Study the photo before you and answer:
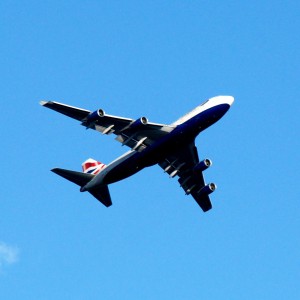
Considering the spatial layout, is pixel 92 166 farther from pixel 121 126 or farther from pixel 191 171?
pixel 191 171

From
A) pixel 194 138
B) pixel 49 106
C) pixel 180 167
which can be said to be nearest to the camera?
pixel 49 106

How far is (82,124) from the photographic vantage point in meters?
84.8

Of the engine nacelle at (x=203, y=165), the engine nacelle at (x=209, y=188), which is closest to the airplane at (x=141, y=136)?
the engine nacelle at (x=203, y=165)

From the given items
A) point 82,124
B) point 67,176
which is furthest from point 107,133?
point 67,176

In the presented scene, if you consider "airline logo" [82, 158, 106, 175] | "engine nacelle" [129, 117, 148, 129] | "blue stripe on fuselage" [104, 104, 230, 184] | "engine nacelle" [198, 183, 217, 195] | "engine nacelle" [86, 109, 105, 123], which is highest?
"airline logo" [82, 158, 106, 175]

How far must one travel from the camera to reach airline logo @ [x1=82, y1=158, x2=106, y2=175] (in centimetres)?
9494

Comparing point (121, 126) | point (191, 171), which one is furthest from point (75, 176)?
point (191, 171)

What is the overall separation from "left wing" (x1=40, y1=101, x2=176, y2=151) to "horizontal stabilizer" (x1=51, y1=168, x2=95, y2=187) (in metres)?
7.10

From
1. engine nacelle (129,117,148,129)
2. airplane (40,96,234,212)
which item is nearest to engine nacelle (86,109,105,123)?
airplane (40,96,234,212)

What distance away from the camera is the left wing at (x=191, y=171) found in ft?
309

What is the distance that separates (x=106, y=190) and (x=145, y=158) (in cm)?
942

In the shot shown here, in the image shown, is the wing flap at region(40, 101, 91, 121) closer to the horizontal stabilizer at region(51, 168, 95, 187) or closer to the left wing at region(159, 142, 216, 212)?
the horizontal stabilizer at region(51, 168, 95, 187)

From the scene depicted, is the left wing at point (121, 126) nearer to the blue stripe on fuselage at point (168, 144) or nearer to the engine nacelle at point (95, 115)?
the engine nacelle at point (95, 115)

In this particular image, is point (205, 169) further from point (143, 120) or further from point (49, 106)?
point (49, 106)
